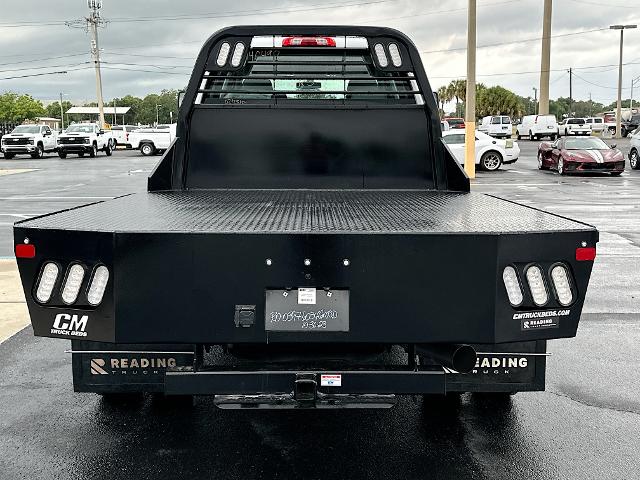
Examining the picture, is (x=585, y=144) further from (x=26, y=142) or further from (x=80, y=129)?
(x=26, y=142)

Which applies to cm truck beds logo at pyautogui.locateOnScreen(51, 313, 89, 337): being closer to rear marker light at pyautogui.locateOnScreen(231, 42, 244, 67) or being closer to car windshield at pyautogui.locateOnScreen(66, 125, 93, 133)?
rear marker light at pyautogui.locateOnScreen(231, 42, 244, 67)

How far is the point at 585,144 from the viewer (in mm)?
24875

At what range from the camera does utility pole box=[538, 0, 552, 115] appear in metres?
67.1

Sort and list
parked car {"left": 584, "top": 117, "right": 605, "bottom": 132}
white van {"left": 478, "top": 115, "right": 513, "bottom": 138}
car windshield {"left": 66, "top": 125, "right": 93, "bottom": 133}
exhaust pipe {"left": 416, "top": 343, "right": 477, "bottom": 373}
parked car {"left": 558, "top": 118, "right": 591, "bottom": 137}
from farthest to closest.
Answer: parked car {"left": 584, "top": 117, "right": 605, "bottom": 132}
parked car {"left": 558, "top": 118, "right": 591, "bottom": 137}
white van {"left": 478, "top": 115, "right": 513, "bottom": 138}
car windshield {"left": 66, "top": 125, "right": 93, "bottom": 133}
exhaust pipe {"left": 416, "top": 343, "right": 477, "bottom": 373}

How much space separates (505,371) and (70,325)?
6.81 ft

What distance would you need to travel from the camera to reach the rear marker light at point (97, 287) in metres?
3.11

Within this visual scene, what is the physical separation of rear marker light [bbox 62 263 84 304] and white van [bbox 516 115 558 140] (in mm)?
56736

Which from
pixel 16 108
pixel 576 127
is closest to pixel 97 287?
pixel 576 127

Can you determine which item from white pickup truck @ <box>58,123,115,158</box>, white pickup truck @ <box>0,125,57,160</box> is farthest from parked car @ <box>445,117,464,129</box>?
white pickup truck @ <box>0,125,57,160</box>

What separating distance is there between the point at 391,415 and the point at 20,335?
3.52 m

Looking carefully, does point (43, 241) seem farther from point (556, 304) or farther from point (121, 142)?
point (121, 142)

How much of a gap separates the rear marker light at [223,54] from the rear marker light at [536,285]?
296 centimetres

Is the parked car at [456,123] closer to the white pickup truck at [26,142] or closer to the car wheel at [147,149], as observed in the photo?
the car wheel at [147,149]

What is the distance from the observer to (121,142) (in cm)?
5494
